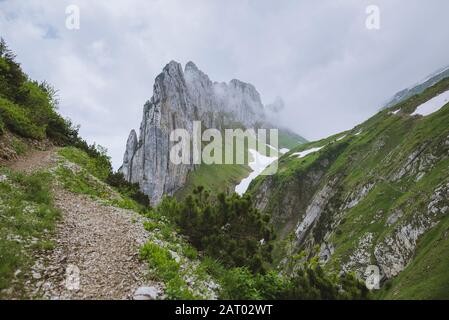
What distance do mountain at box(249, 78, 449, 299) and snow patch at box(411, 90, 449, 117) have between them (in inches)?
12.8

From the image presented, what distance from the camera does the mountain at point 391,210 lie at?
3400 centimetres

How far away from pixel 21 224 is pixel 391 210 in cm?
5686

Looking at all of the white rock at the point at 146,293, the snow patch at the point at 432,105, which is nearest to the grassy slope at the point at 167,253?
the white rock at the point at 146,293

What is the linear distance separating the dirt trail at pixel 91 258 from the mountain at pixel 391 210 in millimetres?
6660

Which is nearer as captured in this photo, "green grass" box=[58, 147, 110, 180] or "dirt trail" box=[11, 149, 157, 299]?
"dirt trail" box=[11, 149, 157, 299]

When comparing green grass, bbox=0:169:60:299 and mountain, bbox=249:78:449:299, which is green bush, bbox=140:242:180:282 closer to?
green grass, bbox=0:169:60:299

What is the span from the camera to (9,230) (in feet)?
37.3

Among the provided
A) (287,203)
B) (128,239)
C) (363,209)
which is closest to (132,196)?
(128,239)

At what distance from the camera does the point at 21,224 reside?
1207 cm

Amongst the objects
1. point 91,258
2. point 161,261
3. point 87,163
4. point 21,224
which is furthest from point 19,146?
point 161,261

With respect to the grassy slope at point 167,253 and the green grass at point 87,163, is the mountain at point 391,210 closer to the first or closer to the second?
the grassy slope at point 167,253

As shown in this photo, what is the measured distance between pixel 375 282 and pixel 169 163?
13888 centimetres

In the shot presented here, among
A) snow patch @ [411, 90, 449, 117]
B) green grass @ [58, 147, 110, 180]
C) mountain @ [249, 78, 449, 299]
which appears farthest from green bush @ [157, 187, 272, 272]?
snow patch @ [411, 90, 449, 117]

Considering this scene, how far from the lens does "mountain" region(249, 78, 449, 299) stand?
34.0 m
